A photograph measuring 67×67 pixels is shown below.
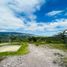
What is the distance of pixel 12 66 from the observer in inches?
832

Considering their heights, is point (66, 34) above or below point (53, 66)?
above

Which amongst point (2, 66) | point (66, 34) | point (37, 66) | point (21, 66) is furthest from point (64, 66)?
point (66, 34)

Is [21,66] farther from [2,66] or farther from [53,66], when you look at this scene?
[53,66]

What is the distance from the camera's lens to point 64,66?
63.5 feet

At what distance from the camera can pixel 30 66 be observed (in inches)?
816

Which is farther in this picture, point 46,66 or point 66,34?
point 66,34

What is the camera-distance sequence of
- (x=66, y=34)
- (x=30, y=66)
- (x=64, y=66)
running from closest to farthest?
(x=64, y=66)
(x=30, y=66)
(x=66, y=34)

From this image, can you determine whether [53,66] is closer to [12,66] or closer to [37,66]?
[37,66]

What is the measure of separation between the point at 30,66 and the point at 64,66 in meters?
4.54

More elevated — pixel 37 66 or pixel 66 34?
pixel 66 34

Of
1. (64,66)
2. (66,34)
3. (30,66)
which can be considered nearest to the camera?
(64,66)

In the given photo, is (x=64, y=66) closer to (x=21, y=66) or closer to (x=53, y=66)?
(x=53, y=66)

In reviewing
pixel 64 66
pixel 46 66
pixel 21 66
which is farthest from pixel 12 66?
pixel 64 66

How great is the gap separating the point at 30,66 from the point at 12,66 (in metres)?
2.53
